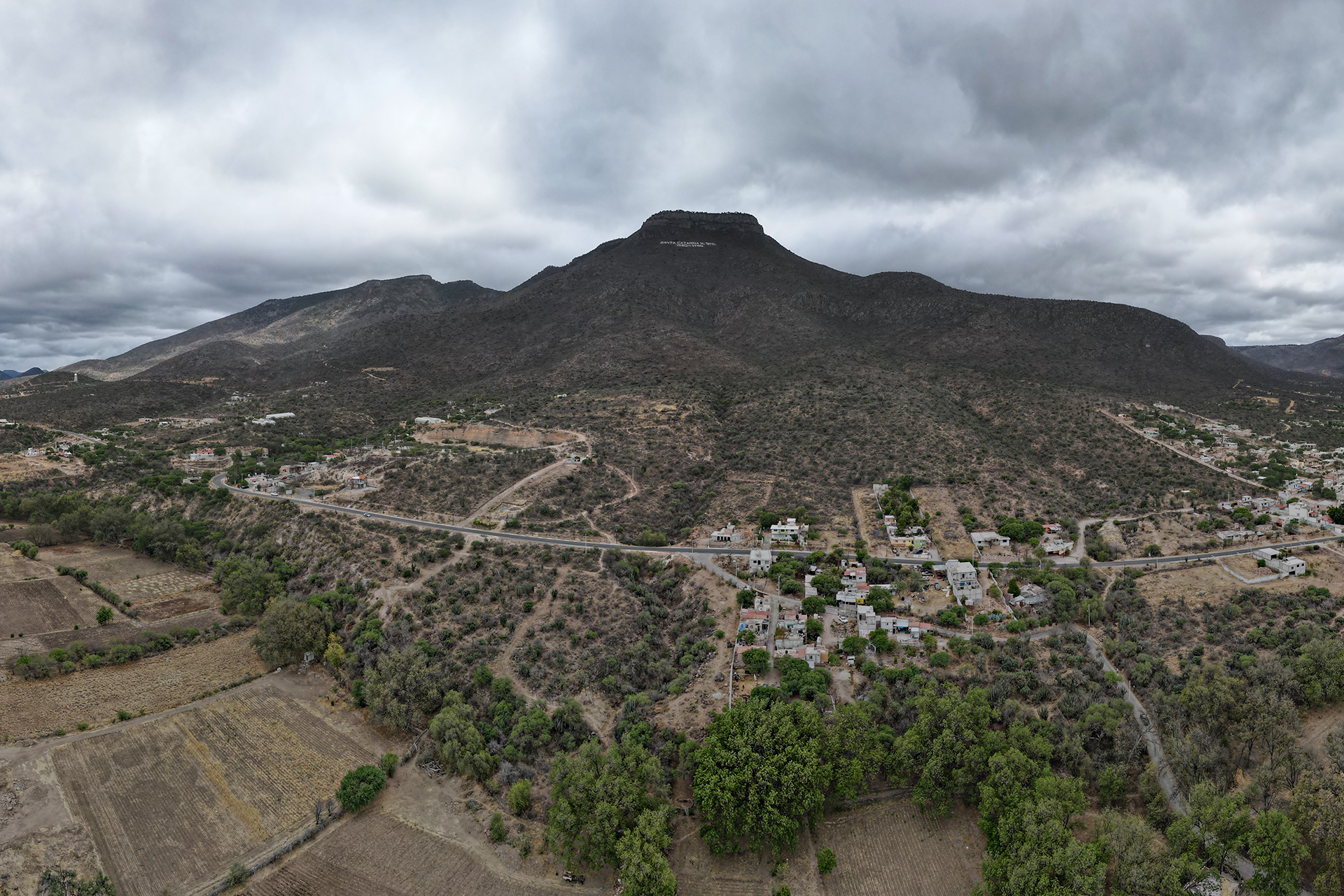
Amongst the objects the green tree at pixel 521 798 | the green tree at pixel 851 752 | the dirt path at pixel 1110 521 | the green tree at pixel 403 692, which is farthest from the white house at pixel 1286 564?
the green tree at pixel 403 692

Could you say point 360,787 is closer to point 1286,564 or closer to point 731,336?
point 1286,564

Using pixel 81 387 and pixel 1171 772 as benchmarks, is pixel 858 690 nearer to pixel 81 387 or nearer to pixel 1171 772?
pixel 1171 772

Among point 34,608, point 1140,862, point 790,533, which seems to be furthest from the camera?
point 790,533

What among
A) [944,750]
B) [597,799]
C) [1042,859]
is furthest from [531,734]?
[1042,859]

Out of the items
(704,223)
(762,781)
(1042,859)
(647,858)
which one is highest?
(704,223)

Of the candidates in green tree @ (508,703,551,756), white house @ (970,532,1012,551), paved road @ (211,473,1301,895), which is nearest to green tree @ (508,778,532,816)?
green tree @ (508,703,551,756)

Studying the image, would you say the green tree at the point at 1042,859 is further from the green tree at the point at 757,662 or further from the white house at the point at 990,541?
the white house at the point at 990,541

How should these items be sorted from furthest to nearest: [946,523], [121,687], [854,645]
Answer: [946,523] → [121,687] → [854,645]
